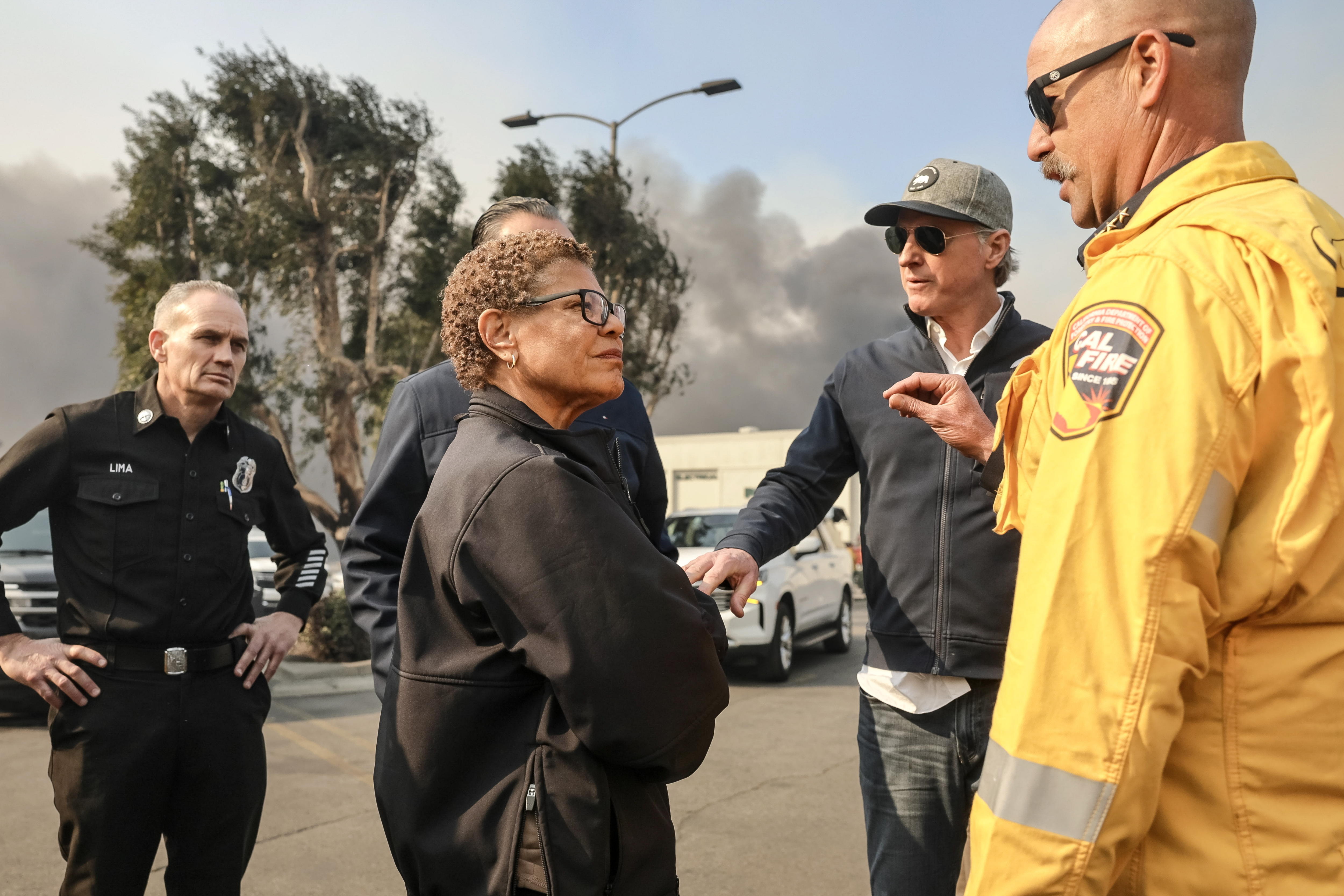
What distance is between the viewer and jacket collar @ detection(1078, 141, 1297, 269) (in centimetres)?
134

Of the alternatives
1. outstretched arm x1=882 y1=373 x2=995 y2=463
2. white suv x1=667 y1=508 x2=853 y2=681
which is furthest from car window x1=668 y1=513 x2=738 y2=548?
outstretched arm x1=882 y1=373 x2=995 y2=463

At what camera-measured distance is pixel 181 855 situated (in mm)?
3027

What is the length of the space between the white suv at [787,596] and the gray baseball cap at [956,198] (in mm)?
5969

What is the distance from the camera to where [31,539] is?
8.36 m

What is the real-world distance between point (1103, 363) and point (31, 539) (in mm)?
9426

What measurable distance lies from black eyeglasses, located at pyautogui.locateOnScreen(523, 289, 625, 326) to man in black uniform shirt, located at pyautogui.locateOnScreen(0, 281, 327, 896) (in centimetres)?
180

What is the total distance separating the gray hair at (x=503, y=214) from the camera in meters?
3.01

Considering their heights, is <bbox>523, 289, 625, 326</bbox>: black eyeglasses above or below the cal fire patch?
above

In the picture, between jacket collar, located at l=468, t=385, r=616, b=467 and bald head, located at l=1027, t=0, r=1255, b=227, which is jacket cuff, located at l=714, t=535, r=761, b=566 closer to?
jacket collar, located at l=468, t=385, r=616, b=467

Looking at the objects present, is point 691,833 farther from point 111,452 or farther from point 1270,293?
point 1270,293

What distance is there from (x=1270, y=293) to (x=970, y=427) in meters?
1.15

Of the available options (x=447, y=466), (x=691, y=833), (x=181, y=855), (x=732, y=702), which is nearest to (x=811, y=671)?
(x=732, y=702)

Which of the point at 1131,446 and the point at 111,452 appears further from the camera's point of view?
the point at 111,452

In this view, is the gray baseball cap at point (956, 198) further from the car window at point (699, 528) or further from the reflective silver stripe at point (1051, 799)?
the car window at point (699, 528)
